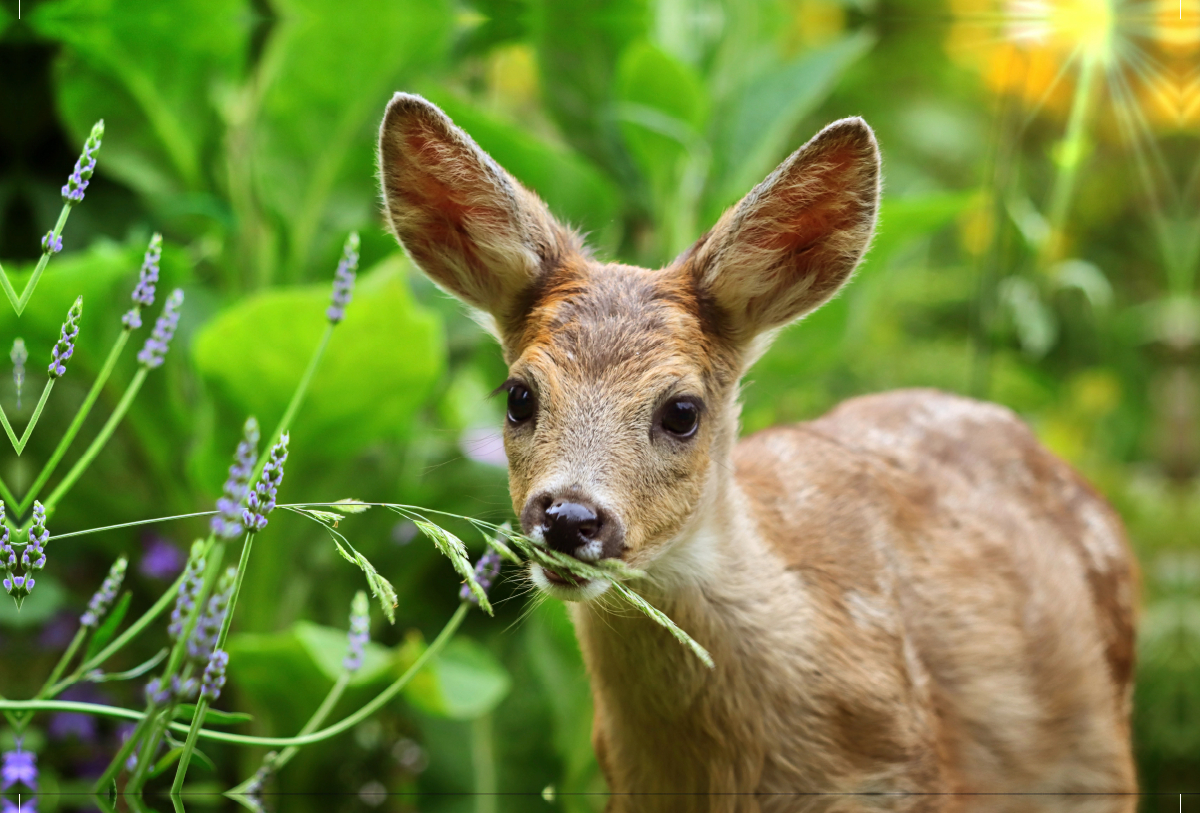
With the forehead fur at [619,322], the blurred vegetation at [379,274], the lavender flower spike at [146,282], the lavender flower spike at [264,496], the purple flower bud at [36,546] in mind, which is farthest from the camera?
the blurred vegetation at [379,274]

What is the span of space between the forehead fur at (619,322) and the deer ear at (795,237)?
60mm

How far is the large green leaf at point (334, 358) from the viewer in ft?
10.9

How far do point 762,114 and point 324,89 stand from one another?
60.4 inches

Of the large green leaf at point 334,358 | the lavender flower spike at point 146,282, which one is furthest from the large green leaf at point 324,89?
the lavender flower spike at point 146,282

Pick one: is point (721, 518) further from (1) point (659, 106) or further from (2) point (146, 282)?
(1) point (659, 106)

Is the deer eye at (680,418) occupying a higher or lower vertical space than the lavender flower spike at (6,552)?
higher

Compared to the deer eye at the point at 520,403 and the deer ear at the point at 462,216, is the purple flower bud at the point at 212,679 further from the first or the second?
the deer ear at the point at 462,216

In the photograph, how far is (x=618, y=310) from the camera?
2.38m

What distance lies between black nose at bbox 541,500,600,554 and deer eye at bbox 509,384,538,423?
1.15ft

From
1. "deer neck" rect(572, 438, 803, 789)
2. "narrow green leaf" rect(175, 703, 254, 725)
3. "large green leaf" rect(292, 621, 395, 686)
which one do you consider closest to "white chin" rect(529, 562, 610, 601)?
"deer neck" rect(572, 438, 803, 789)

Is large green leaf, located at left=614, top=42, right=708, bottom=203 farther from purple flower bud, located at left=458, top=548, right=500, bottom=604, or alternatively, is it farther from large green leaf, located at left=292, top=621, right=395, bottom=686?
purple flower bud, located at left=458, top=548, right=500, bottom=604

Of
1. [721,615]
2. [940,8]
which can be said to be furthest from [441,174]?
[940,8]

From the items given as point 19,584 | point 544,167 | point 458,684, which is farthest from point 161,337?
point 544,167

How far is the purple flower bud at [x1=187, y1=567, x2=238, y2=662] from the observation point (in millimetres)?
1463
